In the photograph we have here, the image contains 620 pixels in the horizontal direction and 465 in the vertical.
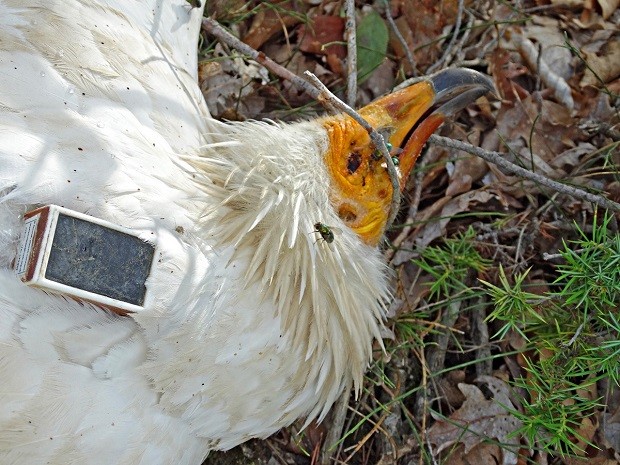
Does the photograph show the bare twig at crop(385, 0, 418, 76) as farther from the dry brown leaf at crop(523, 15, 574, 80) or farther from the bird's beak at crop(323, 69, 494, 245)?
the dry brown leaf at crop(523, 15, 574, 80)

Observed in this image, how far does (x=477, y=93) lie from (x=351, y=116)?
0.63 meters

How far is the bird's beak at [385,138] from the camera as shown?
2.43 meters

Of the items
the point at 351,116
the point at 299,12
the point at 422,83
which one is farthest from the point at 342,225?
the point at 299,12

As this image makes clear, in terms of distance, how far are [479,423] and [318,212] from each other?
4.03 ft

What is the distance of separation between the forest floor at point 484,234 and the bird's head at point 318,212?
45 cm

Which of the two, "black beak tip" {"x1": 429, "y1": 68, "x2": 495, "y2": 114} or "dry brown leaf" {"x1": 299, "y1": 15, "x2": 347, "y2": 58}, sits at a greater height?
"black beak tip" {"x1": 429, "y1": 68, "x2": 495, "y2": 114}

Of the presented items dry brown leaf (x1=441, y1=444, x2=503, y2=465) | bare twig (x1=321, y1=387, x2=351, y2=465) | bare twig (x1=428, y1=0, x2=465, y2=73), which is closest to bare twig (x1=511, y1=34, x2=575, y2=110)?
bare twig (x1=428, y1=0, x2=465, y2=73)

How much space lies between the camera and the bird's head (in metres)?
2.28

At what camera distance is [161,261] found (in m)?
2.05

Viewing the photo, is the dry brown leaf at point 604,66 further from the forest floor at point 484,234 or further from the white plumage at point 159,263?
the white plumage at point 159,263

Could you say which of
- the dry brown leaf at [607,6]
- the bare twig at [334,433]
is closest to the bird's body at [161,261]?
the bare twig at [334,433]

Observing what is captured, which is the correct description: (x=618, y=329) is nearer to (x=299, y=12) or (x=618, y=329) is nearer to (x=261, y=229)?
(x=261, y=229)

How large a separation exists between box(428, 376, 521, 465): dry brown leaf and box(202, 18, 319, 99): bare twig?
4.70 ft

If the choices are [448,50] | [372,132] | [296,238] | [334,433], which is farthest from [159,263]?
[448,50]
